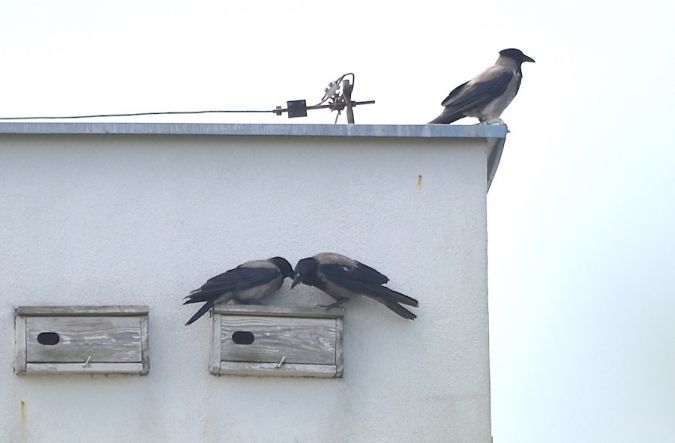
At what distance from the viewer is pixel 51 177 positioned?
850 centimetres

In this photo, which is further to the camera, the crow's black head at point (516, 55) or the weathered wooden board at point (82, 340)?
the crow's black head at point (516, 55)

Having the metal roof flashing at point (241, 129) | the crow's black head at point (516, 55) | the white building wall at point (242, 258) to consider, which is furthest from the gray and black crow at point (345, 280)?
the crow's black head at point (516, 55)

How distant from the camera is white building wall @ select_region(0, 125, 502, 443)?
8.17 m

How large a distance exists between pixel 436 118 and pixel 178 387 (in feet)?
7.70

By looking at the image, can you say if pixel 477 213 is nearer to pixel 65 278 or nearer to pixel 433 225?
pixel 433 225

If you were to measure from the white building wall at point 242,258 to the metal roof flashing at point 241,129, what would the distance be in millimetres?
16

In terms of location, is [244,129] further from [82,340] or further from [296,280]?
[82,340]

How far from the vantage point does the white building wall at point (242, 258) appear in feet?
26.8

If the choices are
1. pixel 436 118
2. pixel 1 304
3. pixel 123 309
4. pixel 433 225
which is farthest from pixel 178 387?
pixel 436 118

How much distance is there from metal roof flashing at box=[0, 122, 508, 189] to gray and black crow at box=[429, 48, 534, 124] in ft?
3.14

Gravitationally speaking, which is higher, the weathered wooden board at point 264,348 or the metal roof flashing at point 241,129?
the metal roof flashing at point 241,129

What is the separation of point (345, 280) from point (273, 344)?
0.48m

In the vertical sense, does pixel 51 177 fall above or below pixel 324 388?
above

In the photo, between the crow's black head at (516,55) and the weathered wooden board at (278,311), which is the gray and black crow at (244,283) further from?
the crow's black head at (516,55)
